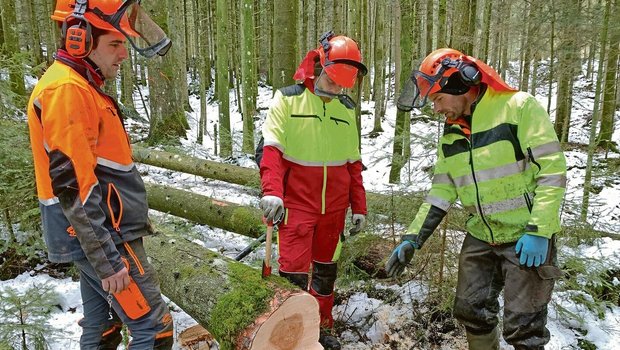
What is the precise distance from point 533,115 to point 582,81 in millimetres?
24529

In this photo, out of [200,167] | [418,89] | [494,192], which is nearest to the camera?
[494,192]

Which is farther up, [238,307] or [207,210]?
[238,307]

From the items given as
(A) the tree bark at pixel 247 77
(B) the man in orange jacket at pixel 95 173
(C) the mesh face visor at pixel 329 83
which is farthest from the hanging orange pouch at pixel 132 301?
(A) the tree bark at pixel 247 77

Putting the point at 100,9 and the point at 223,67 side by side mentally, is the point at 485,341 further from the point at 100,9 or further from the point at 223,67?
the point at 223,67

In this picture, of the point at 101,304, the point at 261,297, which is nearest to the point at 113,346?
the point at 101,304

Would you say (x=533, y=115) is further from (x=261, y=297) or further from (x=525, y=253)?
(x=261, y=297)

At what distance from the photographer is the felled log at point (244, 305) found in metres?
2.36

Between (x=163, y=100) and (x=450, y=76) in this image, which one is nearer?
(x=450, y=76)

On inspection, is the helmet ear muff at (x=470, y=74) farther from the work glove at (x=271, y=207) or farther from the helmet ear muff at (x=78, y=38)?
the helmet ear muff at (x=78, y=38)

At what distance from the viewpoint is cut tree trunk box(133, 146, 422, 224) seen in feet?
12.8

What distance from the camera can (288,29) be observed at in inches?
278

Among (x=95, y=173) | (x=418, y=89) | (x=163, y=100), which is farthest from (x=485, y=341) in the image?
(x=163, y=100)

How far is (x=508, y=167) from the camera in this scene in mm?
2479

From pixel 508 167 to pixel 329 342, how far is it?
1922 millimetres
